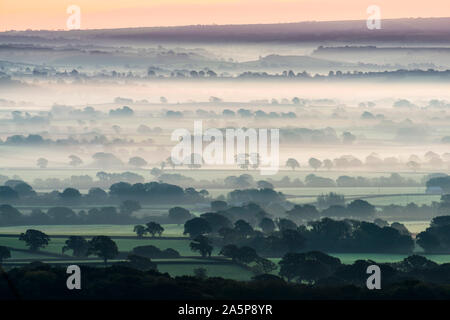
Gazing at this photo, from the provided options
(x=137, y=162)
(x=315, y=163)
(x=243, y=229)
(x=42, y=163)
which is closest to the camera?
(x=243, y=229)

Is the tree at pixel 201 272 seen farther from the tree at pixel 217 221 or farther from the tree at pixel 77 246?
the tree at pixel 217 221

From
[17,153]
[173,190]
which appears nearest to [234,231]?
[173,190]

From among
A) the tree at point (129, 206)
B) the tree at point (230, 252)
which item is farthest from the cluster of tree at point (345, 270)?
the tree at point (129, 206)

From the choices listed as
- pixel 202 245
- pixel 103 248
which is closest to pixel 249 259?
pixel 202 245

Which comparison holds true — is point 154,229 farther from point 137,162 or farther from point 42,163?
point 137,162

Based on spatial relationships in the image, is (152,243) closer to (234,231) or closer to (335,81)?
(234,231)

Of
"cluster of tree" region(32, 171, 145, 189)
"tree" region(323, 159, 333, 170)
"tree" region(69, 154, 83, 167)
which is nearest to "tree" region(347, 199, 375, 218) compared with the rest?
"cluster of tree" region(32, 171, 145, 189)
